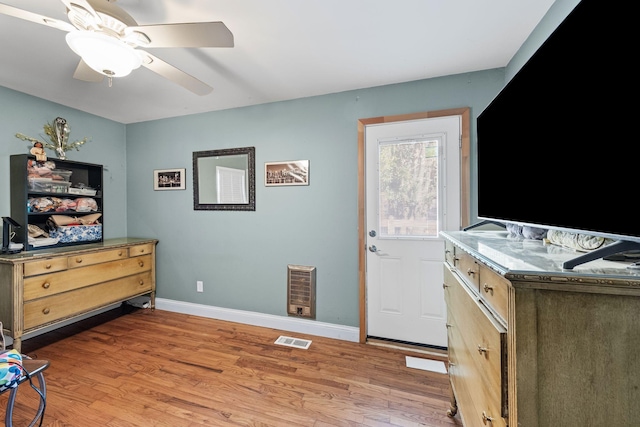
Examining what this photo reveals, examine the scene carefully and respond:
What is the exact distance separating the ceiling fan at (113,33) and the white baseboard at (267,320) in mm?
2383

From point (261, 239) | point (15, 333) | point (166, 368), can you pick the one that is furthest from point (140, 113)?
point (166, 368)

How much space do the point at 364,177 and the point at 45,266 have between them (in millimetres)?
2885

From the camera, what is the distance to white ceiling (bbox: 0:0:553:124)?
1460 mm

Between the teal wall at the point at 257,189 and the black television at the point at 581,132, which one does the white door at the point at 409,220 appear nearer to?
the teal wall at the point at 257,189

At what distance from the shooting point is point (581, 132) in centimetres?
77

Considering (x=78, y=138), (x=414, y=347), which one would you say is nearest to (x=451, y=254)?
(x=414, y=347)

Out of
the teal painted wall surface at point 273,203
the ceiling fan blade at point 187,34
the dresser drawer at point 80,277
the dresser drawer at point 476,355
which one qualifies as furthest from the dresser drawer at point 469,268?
the dresser drawer at point 80,277

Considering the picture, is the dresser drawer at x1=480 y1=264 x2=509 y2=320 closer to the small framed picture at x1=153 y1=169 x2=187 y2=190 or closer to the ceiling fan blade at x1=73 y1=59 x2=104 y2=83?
the ceiling fan blade at x1=73 y1=59 x2=104 y2=83

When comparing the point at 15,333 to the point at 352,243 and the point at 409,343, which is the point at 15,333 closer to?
the point at 352,243

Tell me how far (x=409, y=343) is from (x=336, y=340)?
26.4 inches

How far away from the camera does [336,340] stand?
2492mm

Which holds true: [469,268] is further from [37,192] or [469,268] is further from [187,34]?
[37,192]

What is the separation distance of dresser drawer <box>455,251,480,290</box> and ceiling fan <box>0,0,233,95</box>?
4.76 feet

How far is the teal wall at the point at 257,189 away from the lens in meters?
2.41
